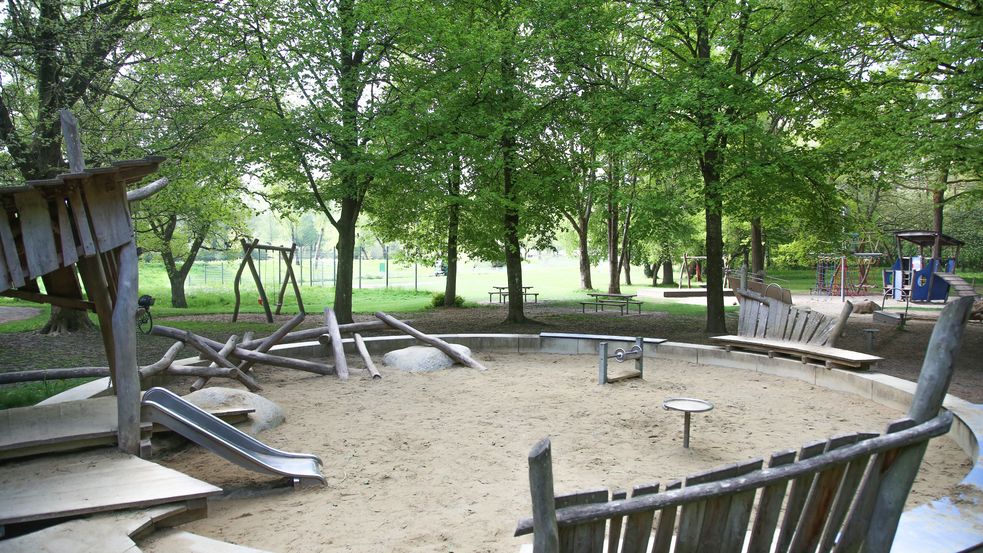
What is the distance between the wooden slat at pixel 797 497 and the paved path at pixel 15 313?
18.5m

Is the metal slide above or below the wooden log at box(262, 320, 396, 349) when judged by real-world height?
below

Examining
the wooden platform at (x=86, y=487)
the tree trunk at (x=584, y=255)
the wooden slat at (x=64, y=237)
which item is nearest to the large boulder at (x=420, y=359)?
the wooden platform at (x=86, y=487)

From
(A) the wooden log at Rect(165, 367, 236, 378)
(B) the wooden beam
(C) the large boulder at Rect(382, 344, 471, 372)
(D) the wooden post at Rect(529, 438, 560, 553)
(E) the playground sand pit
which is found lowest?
(E) the playground sand pit

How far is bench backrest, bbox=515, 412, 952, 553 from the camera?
90.8 inches

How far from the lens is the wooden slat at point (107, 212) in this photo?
4.71 m

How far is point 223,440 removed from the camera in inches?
199

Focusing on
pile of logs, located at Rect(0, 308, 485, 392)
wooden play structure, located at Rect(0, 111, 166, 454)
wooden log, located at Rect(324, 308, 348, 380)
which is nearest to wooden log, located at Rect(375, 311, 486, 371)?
pile of logs, located at Rect(0, 308, 485, 392)

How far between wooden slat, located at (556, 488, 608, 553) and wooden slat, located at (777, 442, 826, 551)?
0.89m

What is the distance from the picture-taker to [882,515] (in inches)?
115

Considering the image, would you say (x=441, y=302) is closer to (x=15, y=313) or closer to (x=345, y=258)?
(x=345, y=258)

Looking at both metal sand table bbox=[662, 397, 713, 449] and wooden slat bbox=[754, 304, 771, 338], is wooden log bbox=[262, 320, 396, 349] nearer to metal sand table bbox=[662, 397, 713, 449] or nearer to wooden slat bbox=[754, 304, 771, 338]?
metal sand table bbox=[662, 397, 713, 449]

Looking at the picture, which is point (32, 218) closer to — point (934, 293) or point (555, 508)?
point (555, 508)

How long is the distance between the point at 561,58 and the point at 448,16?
3.50 metres

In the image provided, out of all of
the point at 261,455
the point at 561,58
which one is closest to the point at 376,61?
the point at 561,58
